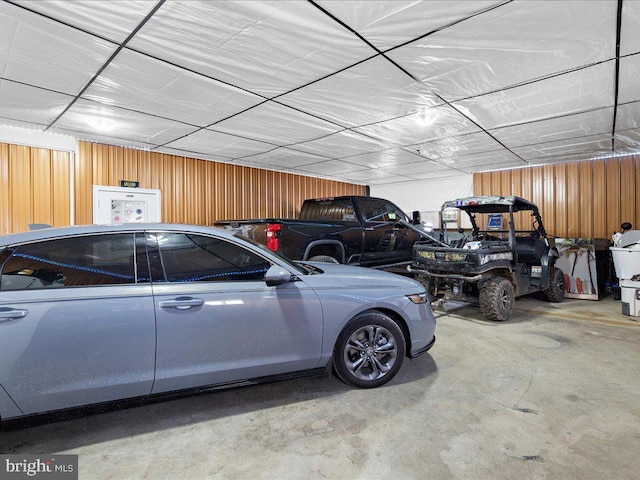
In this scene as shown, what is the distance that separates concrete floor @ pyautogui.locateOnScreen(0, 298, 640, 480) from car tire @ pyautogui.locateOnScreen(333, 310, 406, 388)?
15 centimetres

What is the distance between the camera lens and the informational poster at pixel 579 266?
22.9 ft

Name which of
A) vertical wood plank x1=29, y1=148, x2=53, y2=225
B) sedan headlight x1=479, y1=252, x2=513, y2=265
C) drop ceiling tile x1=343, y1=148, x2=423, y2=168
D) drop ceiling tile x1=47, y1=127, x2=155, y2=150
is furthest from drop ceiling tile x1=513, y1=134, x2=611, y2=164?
vertical wood plank x1=29, y1=148, x2=53, y2=225

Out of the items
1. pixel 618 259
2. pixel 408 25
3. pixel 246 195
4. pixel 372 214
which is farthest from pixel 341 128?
pixel 618 259

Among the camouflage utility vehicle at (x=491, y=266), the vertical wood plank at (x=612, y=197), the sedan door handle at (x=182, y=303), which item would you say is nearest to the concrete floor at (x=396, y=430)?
the sedan door handle at (x=182, y=303)

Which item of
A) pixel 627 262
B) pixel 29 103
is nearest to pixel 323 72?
pixel 29 103

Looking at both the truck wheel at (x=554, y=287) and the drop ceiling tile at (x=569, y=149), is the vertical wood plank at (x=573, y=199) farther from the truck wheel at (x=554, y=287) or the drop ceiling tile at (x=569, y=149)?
the truck wheel at (x=554, y=287)

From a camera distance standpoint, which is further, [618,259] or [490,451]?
[618,259]

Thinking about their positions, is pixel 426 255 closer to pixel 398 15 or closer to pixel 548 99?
pixel 548 99

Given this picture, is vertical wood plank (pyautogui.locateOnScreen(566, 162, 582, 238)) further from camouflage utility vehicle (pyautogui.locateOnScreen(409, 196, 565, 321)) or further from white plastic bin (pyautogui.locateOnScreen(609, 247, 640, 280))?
white plastic bin (pyautogui.locateOnScreen(609, 247, 640, 280))

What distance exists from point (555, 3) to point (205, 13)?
2.71m

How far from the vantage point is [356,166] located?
8.91 meters

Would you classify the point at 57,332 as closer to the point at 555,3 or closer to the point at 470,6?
the point at 470,6

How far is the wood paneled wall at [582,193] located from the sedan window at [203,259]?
343 inches

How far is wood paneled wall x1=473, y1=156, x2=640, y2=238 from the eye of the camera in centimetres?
771
